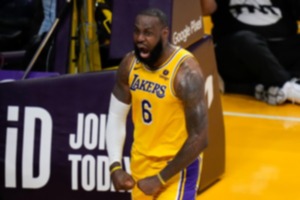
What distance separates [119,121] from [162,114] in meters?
0.34

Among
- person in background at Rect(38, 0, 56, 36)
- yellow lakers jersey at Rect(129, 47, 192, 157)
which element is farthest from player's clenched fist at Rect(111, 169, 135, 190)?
person in background at Rect(38, 0, 56, 36)

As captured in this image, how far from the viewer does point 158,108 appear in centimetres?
326

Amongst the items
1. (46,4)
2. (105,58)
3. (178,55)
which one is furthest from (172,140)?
(46,4)

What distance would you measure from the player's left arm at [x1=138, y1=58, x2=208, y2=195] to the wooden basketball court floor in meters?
1.58

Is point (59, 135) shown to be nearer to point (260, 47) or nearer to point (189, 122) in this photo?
point (189, 122)

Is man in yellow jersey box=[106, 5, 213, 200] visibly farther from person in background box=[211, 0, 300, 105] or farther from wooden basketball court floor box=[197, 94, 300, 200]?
person in background box=[211, 0, 300, 105]

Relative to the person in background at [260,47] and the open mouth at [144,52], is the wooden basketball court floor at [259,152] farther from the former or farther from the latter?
the open mouth at [144,52]

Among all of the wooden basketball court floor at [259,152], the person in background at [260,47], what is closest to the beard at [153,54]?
the wooden basketball court floor at [259,152]

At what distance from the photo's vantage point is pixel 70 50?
4.68 metres

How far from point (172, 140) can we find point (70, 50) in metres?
1.56

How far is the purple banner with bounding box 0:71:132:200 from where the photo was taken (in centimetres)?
439

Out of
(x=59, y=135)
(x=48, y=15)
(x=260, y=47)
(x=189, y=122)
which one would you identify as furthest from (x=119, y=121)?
(x=260, y=47)

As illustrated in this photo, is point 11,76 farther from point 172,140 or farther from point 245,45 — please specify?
point 245,45

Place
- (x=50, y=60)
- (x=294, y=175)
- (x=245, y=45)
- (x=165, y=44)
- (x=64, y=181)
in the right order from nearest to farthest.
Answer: (x=165, y=44) → (x=64, y=181) → (x=50, y=60) → (x=294, y=175) → (x=245, y=45)
